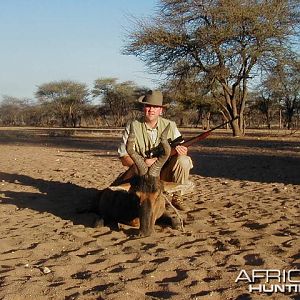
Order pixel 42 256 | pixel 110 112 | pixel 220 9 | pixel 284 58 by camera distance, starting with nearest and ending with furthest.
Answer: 1. pixel 42 256
2. pixel 220 9
3. pixel 284 58
4. pixel 110 112

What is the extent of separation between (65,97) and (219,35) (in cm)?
4395

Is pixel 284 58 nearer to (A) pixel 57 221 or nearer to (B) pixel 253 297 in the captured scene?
(A) pixel 57 221

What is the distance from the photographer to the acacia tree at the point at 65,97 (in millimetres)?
63375

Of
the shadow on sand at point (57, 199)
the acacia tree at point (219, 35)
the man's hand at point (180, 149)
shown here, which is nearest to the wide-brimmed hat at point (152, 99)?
the man's hand at point (180, 149)

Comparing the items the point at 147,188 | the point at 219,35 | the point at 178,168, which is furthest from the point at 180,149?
the point at 219,35

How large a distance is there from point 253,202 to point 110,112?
57.7 meters

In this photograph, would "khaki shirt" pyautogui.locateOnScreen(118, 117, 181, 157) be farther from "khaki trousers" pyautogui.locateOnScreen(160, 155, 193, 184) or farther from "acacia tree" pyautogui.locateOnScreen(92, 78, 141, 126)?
"acacia tree" pyautogui.locateOnScreen(92, 78, 141, 126)

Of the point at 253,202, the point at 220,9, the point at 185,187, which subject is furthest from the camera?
the point at 220,9

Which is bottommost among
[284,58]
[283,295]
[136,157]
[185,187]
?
[283,295]

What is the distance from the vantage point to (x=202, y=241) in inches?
189

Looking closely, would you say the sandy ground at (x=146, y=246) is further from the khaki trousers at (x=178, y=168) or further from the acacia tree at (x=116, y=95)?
the acacia tree at (x=116, y=95)

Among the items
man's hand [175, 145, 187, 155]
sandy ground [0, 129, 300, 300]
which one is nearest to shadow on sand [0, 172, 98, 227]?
sandy ground [0, 129, 300, 300]

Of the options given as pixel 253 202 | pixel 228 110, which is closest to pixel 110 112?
pixel 228 110

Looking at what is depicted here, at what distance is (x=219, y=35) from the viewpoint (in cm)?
2227
